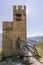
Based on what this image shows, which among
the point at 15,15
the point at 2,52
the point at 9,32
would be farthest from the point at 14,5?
the point at 2,52

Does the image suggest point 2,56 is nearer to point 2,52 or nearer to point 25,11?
point 2,52

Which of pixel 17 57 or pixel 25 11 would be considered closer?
pixel 17 57

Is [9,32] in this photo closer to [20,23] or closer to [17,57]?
[20,23]

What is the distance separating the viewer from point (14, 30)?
12.9m

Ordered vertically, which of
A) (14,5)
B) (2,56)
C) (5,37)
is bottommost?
(2,56)

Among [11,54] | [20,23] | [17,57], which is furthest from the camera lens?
[20,23]

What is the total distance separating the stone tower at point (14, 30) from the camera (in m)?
12.8

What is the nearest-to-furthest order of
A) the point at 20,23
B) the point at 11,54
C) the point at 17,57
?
1. the point at 17,57
2. the point at 11,54
3. the point at 20,23

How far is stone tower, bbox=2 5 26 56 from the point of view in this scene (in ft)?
42.1

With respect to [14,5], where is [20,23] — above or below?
below

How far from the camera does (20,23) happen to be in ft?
42.7

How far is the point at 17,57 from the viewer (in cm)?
1124

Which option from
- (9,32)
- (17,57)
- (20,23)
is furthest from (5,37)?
(17,57)

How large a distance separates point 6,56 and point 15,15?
8.13 ft
